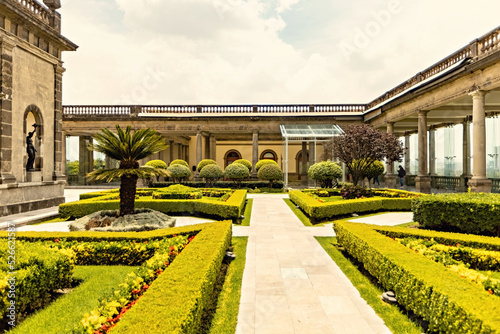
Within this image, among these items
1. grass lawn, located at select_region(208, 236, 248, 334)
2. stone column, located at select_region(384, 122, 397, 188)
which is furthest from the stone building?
stone column, located at select_region(384, 122, 397, 188)

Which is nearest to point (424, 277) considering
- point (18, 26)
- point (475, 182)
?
point (475, 182)

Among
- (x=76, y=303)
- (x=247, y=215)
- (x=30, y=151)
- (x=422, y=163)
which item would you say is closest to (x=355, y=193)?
(x=247, y=215)

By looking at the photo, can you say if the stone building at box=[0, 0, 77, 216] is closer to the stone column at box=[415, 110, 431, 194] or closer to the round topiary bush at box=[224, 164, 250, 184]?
the round topiary bush at box=[224, 164, 250, 184]

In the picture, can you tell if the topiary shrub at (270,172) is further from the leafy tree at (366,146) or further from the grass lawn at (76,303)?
the grass lawn at (76,303)

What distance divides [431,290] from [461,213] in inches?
234

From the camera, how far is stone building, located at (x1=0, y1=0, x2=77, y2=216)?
464 inches

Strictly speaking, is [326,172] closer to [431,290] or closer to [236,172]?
[236,172]

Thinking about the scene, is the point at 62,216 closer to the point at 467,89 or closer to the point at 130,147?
the point at 130,147

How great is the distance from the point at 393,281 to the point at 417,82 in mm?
18330

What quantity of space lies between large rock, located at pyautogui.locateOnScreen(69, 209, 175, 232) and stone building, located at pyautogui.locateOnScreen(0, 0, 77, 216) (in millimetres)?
5189

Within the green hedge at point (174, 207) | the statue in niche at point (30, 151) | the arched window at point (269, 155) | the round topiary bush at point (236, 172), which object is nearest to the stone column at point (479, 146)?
the green hedge at point (174, 207)

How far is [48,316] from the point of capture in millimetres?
3963

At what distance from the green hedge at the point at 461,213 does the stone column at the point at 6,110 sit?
1538 centimetres

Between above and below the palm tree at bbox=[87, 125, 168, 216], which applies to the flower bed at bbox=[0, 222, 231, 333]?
below
